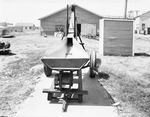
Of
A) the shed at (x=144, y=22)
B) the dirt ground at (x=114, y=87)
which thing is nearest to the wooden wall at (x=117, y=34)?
the dirt ground at (x=114, y=87)

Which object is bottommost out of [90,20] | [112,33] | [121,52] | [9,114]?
[9,114]

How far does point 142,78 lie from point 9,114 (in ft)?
18.0

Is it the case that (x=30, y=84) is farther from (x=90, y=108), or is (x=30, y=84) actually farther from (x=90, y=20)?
(x=90, y=20)

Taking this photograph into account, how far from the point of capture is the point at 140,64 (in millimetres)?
11250

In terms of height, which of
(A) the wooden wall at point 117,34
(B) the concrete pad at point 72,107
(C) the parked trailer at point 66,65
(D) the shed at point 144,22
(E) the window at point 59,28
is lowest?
(B) the concrete pad at point 72,107

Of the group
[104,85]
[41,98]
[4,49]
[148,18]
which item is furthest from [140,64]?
[148,18]

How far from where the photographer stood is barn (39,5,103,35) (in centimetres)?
3325

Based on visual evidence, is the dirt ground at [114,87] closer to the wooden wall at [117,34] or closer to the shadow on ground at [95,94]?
the shadow on ground at [95,94]

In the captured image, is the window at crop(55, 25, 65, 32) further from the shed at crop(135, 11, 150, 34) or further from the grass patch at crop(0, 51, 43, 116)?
the grass patch at crop(0, 51, 43, 116)

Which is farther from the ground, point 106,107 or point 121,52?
point 121,52

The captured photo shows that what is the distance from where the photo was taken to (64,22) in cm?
3347

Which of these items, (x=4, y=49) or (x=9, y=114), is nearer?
(x=9, y=114)

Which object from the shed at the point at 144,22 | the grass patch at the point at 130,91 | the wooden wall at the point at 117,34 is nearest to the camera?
the grass patch at the point at 130,91

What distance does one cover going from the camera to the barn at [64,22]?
109 ft
